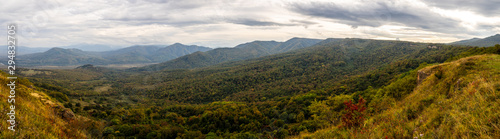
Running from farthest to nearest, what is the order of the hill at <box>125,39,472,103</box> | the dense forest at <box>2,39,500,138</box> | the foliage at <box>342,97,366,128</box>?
the hill at <box>125,39,472,103</box> < the foliage at <box>342,97,366,128</box> < the dense forest at <box>2,39,500,138</box>

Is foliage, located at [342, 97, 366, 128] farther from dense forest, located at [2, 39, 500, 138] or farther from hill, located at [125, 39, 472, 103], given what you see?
hill, located at [125, 39, 472, 103]

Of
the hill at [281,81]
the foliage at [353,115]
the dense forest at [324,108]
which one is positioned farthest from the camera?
the hill at [281,81]

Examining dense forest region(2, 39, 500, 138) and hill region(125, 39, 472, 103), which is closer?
dense forest region(2, 39, 500, 138)

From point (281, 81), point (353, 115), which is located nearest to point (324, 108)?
point (353, 115)

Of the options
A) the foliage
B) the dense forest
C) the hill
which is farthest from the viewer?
the hill

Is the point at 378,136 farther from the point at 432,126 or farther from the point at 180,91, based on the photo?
the point at 180,91

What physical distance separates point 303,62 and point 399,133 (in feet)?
607

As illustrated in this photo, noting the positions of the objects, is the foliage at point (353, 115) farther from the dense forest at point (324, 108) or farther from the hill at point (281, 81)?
the hill at point (281, 81)

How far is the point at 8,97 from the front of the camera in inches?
294

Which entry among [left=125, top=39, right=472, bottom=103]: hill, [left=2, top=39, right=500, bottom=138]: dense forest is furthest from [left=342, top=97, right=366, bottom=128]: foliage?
[left=125, top=39, right=472, bottom=103]: hill

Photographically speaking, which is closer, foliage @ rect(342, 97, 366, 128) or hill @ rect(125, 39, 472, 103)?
foliage @ rect(342, 97, 366, 128)

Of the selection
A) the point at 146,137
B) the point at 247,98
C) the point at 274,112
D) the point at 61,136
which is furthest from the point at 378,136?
the point at 247,98

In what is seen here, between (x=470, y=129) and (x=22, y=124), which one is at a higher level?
(x=470, y=129)

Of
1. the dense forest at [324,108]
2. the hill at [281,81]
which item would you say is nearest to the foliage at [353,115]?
the dense forest at [324,108]
